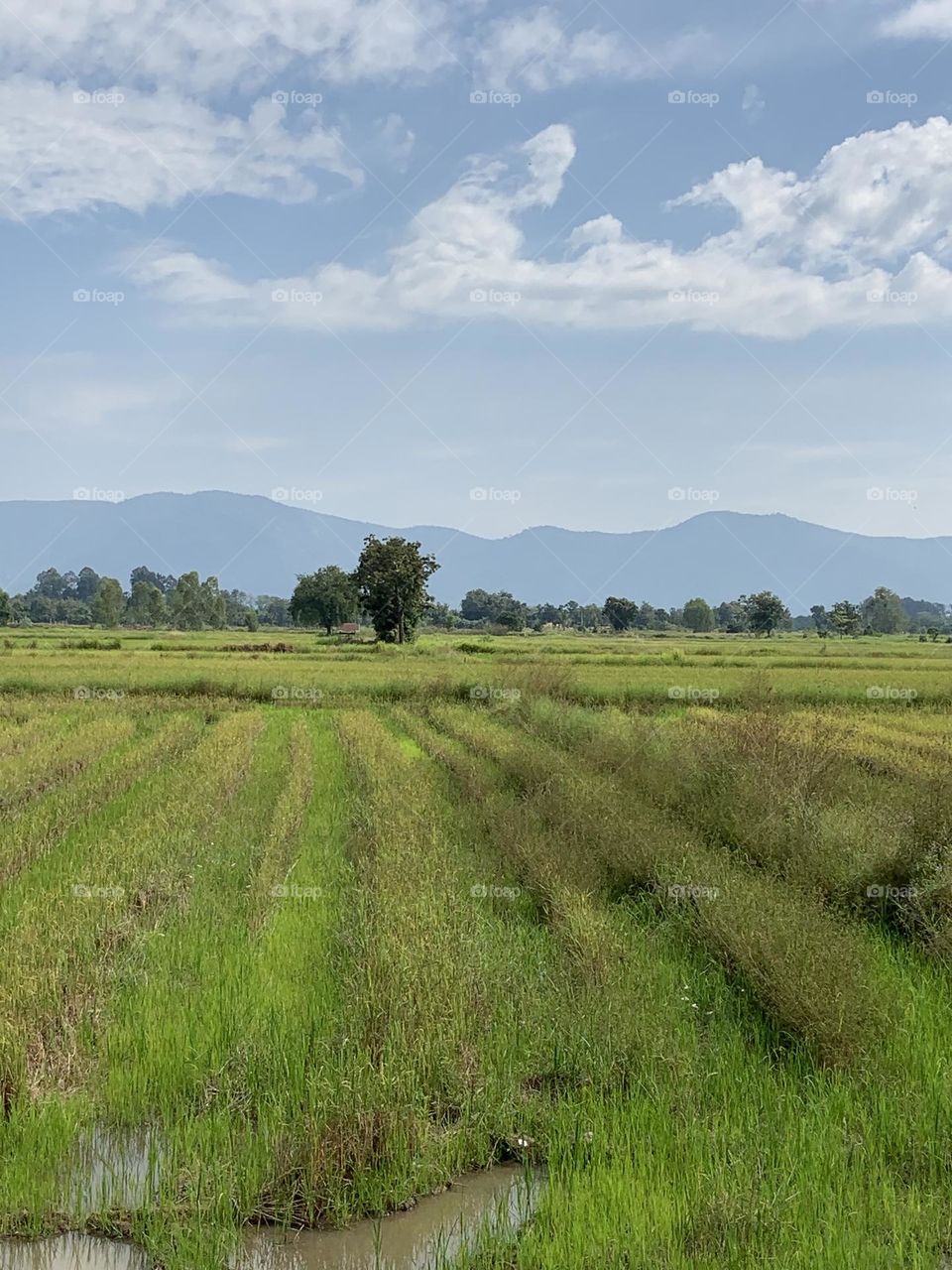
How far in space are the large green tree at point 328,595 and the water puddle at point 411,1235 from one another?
280ft

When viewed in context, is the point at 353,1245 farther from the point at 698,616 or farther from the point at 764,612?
the point at 698,616

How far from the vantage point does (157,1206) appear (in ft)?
12.8

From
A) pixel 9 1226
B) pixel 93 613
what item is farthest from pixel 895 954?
pixel 93 613

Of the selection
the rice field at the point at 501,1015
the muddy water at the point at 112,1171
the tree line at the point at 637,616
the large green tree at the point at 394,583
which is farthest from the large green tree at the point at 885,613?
the muddy water at the point at 112,1171

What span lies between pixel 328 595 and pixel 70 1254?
8703 centimetres

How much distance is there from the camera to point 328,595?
89.6m

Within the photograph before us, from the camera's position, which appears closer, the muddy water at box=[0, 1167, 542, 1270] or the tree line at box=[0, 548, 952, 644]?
the muddy water at box=[0, 1167, 542, 1270]

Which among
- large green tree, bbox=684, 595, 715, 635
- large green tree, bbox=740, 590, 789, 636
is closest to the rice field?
large green tree, bbox=740, 590, 789, 636

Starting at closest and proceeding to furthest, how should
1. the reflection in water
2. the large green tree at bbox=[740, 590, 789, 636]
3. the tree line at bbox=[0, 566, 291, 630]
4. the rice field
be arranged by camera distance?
the reflection in water → the rice field → the large green tree at bbox=[740, 590, 789, 636] → the tree line at bbox=[0, 566, 291, 630]

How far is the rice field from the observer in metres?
3.88

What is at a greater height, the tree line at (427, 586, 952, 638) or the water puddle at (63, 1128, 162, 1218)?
the tree line at (427, 586, 952, 638)

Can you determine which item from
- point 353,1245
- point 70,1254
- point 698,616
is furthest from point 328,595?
point 353,1245

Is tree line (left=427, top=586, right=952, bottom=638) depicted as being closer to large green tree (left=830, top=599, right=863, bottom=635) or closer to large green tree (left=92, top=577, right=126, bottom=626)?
large green tree (left=830, top=599, right=863, bottom=635)

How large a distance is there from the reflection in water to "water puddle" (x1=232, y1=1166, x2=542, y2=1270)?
491 millimetres
